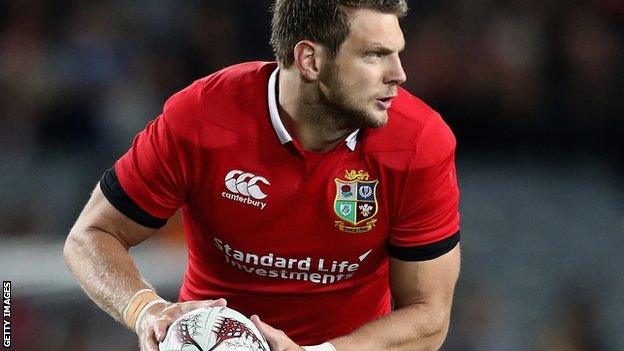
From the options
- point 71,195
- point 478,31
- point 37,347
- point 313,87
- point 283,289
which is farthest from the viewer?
point 478,31

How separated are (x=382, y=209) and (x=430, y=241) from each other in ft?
0.69

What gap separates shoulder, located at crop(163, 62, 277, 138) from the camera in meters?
3.96

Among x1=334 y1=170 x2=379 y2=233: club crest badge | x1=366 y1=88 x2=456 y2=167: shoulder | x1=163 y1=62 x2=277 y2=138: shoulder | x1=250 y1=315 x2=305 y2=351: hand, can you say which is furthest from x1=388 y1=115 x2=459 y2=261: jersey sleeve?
x1=250 y1=315 x2=305 y2=351: hand

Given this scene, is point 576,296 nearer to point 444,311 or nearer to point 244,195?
point 444,311

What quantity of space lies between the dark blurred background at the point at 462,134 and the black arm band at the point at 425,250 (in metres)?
2.86

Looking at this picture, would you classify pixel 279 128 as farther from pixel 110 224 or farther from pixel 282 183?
pixel 110 224

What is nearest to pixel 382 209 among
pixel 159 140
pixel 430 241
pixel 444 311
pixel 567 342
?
pixel 430 241

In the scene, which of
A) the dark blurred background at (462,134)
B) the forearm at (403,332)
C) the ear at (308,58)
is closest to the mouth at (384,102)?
the ear at (308,58)

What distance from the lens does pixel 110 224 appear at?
13.4 feet

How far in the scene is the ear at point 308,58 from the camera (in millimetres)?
3840

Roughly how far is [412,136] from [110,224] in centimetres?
114

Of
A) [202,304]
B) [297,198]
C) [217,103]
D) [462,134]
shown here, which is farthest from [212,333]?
[462,134]

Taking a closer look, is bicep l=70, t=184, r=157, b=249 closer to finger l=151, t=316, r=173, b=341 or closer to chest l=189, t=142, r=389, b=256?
chest l=189, t=142, r=389, b=256

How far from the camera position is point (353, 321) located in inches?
173
